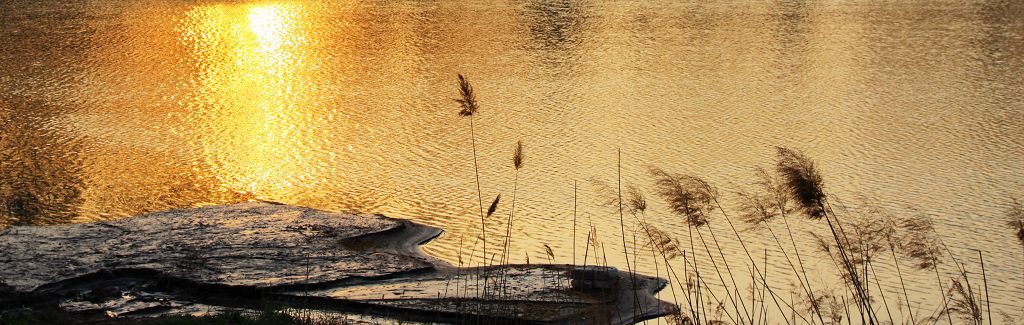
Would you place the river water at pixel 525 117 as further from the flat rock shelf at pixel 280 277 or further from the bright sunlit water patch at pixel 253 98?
the flat rock shelf at pixel 280 277

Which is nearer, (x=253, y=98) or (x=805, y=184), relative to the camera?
(x=805, y=184)

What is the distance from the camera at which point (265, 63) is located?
1594cm

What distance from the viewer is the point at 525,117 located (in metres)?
12.0

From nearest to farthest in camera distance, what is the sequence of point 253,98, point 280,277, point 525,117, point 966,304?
point 966,304 < point 280,277 < point 525,117 < point 253,98

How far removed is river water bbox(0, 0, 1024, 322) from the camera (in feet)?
27.9

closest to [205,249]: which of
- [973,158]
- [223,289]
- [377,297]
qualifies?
[223,289]

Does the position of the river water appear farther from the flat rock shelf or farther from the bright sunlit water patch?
the flat rock shelf

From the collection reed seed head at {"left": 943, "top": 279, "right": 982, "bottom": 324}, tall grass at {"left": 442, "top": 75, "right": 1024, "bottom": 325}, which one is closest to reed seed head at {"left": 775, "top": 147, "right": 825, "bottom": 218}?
tall grass at {"left": 442, "top": 75, "right": 1024, "bottom": 325}

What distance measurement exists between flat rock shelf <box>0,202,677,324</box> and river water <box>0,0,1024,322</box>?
719 millimetres

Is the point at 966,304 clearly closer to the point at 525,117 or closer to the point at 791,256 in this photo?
the point at 791,256

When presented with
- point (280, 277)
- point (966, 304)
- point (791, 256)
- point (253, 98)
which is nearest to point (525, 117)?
point (253, 98)

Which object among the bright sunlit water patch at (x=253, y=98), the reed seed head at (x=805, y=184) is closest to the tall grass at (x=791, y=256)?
the reed seed head at (x=805, y=184)

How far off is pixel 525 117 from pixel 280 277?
5.88m

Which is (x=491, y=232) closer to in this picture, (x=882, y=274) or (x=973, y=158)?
(x=882, y=274)
